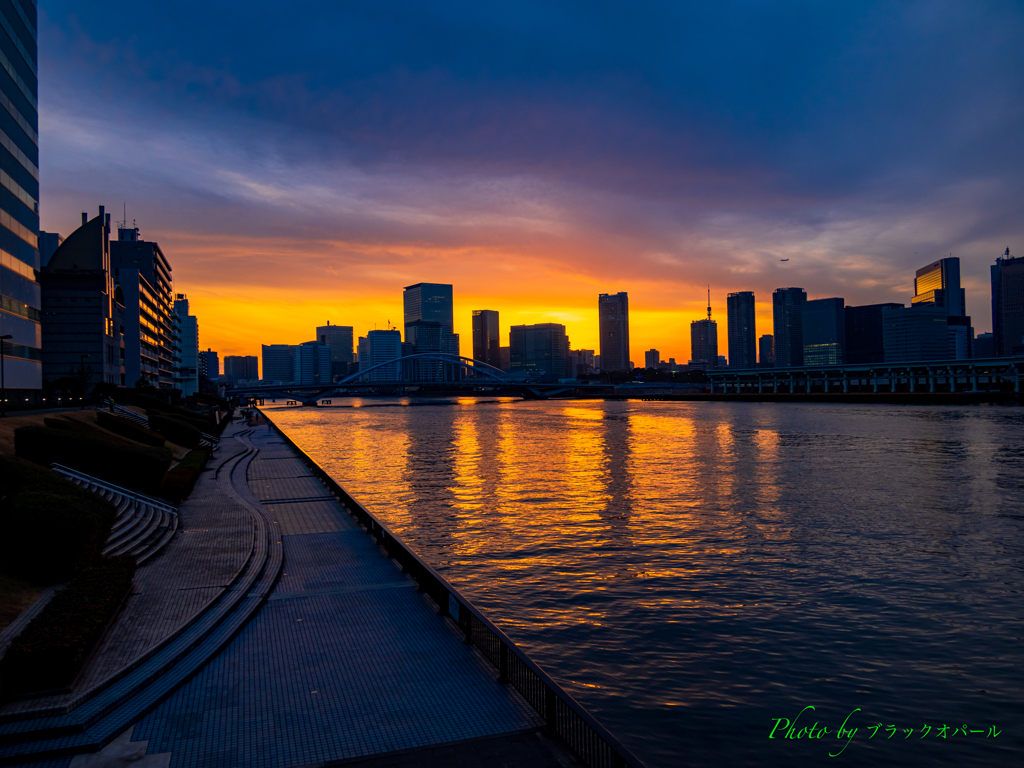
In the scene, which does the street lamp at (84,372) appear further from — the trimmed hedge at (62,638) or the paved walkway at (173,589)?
the trimmed hedge at (62,638)

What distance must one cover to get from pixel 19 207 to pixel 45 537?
3913cm

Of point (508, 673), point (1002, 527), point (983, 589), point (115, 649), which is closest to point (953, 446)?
point (1002, 527)

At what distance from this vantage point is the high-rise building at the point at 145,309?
94000 millimetres

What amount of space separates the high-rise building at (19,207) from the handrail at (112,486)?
67.9 ft

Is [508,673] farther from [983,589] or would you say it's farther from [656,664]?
[983,589]

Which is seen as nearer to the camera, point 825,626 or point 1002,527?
point 825,626

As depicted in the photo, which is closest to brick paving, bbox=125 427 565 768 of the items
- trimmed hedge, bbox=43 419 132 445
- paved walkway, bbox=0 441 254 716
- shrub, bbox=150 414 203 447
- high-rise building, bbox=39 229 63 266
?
paved walkway, bbox=0 441 254 716

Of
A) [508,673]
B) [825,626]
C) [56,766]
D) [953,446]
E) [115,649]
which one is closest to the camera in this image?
[56,766]

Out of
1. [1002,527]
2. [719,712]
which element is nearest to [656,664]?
[719,712]

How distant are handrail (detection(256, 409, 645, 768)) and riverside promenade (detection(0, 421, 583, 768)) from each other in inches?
5.9

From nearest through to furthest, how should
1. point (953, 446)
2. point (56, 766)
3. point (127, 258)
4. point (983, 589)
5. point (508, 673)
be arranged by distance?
1. point (56, 766)
2. point (508, 673)
3. point (983, 589)
4. point (953, 446)
5. point (127, 258)

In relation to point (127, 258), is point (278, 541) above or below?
below

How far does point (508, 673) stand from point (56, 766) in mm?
5673

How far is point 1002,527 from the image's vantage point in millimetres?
21766
